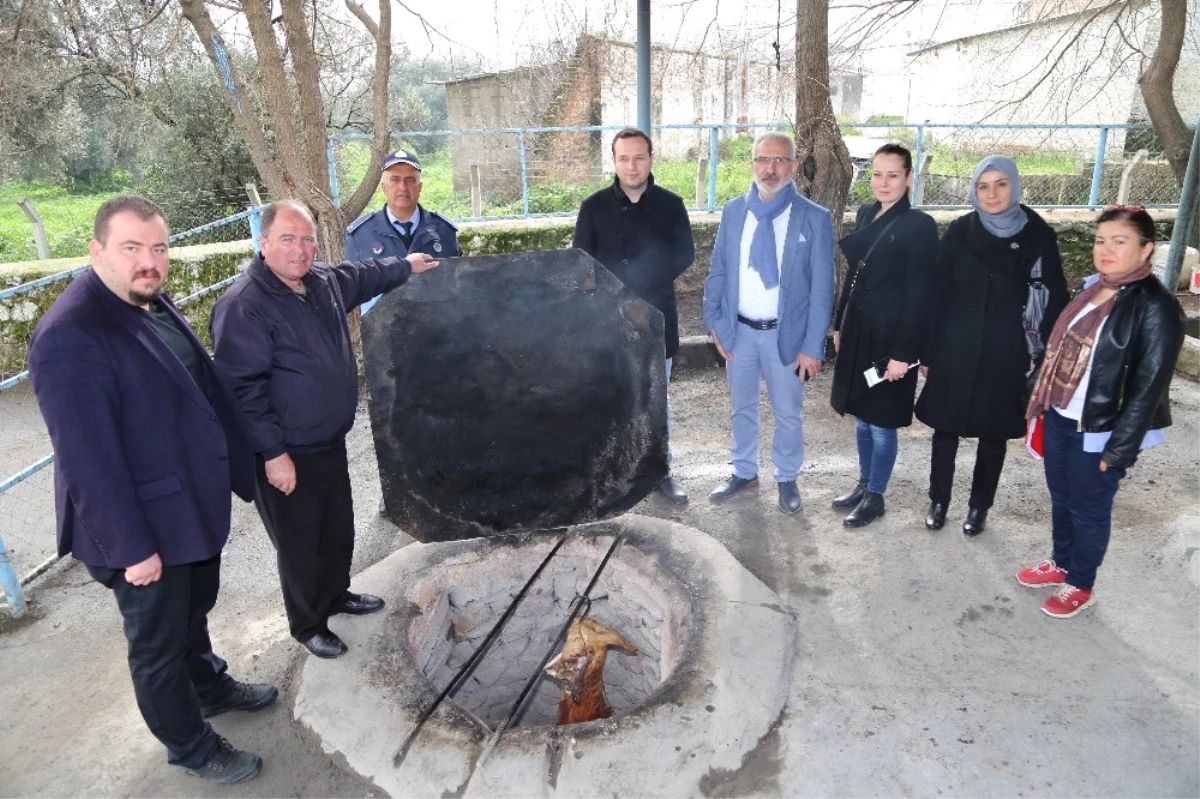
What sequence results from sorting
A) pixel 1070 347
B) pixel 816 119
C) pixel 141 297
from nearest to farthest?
pixel 141 297
pixel 1070 347
pixel 816 119

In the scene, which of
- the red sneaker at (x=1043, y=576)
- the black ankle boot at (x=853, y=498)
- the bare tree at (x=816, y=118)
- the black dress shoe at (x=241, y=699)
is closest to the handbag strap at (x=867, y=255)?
the black ankle boot at (x=853, y=498)

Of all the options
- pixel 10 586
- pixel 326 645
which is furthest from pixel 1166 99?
pixel 10 586

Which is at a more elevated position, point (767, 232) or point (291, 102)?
point (291, 102)

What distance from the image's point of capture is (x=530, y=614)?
388 cm

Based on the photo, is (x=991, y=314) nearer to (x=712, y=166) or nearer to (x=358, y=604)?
(x=358, y=604)

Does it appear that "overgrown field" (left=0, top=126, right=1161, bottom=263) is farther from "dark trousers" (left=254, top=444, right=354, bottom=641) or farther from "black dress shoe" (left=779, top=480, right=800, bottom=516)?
"dark trousers" (left=254, top=444, right=354, bottom=641)

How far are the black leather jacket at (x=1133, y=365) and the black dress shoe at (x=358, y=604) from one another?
9.76ft

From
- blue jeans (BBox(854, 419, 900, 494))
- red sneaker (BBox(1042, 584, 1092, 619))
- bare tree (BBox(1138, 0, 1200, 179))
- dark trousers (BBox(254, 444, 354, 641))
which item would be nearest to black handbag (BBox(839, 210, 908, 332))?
blue jeans (BBox(854, 419, 900, 494))

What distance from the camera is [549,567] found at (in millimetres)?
3799

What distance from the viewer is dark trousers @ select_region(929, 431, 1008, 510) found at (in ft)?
12.9

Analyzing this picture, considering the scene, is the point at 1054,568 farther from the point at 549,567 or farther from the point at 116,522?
the point at 116,522

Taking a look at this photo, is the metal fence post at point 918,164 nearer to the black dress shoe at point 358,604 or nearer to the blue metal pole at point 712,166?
the blue metal pole at point 712,166

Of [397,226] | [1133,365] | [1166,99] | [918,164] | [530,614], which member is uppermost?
[1166,99]

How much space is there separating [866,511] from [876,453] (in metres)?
0.32
